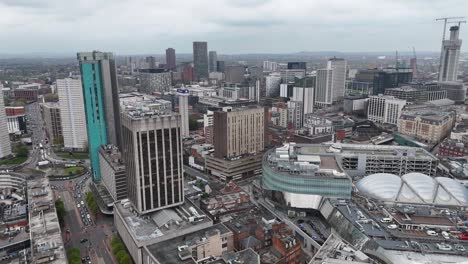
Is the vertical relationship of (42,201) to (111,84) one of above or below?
below

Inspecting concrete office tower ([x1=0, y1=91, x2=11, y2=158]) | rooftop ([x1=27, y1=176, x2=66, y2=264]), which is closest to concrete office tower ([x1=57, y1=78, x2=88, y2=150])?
concrete office tower ([x1=0, y1=91, x2=11, y2=158])

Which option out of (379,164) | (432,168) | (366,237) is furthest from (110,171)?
(432,168)

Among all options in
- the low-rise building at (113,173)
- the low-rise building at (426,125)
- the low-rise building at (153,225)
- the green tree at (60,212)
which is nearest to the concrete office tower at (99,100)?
the low-rise building at (113,173)

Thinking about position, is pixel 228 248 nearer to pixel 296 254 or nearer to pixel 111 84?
pixel 296 254

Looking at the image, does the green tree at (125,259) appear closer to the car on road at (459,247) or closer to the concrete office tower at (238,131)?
the concrete office tower at (238,131)

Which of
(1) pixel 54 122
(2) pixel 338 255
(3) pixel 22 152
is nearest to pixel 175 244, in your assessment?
(2) pixel 338 255

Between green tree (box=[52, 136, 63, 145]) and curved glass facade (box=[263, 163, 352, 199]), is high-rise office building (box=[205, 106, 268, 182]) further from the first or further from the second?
green tree (box=[52, 136, 63, 145])
